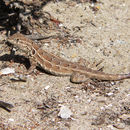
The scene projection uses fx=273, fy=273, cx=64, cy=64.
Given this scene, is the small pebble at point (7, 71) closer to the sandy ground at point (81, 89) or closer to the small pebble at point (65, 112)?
the sandy ground at point (81, 89)

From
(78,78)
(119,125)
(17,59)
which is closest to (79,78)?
(78,78)

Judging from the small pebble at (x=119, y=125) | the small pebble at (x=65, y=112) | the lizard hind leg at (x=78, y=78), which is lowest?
the small pebble at (x=65, y=112)

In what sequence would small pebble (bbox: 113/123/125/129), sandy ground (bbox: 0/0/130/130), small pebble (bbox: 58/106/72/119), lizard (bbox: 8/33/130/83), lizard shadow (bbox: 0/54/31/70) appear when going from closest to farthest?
small pebble (bbox: 113/123/125/129) → sandy ground (bbox: 0/0/130/130) → small pebble (bbox: 58/106/72/119) → lizard (bbox: 8/33/130/83) → lizard shadow (bbox: 0/54/31/70)

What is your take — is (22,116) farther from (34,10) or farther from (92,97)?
(34,10)

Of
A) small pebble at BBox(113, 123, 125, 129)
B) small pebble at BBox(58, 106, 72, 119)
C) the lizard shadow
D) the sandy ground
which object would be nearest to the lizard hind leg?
the sandy ground

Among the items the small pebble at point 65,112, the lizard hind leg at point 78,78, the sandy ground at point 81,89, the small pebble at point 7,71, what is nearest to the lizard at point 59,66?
the lizard hind leg at point 78,78

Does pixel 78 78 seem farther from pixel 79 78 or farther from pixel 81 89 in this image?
pixel 81 89

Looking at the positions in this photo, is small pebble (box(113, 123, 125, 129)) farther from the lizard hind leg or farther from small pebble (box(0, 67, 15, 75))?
small pebble (box(0, 67, 15, 75))
